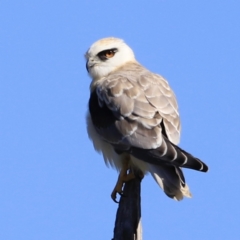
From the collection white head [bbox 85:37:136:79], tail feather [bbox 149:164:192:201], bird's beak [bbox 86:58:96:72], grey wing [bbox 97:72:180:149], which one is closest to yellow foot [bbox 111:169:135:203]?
grey wing [bbox 97:72:180:149]

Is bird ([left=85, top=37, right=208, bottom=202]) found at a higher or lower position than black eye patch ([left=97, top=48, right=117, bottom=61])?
lower

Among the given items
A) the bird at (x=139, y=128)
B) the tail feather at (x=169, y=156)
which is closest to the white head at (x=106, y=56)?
the bird at (x=139, y=128)

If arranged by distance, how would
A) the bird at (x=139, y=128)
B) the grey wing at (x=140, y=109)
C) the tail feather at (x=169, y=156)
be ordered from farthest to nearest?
the grey wing at (x=140, y=109) < the bird at (x=139, y=128) < the tail feather at (x=169, y=156)

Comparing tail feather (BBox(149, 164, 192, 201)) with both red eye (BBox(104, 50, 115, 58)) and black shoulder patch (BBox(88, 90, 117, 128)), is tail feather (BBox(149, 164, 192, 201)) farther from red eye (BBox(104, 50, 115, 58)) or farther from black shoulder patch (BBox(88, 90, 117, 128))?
red eye (BBox(104, 50, 115, 58))

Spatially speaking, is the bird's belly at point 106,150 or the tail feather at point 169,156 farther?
the bird's belly at point 106,150

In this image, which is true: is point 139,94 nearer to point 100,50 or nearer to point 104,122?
point 104,122

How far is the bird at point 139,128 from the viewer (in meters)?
5.20

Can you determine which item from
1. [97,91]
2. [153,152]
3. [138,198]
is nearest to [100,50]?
[97,91]

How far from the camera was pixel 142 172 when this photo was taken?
5770 mm

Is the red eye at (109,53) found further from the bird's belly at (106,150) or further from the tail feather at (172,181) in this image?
the tail feather at (172,181)

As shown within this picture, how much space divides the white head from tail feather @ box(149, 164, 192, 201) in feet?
6.32

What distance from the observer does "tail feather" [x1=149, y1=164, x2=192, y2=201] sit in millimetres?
5098

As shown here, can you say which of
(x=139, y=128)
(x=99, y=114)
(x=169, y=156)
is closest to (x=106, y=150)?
(x=99, y=114)

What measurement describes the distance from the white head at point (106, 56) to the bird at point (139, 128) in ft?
0.75
